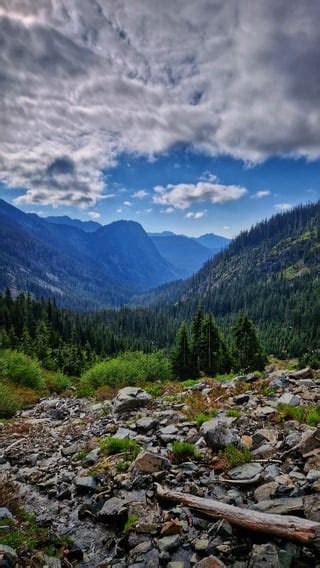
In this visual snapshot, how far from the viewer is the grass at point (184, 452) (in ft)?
31.9

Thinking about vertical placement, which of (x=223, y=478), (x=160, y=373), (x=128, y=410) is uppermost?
(x=223, y=478)

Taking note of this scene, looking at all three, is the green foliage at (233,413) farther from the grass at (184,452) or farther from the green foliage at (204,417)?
the grass at (184,452)

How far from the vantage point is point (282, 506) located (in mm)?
6680

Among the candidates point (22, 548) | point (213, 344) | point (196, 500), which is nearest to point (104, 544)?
point (22, 548)

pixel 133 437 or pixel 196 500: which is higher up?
pixel 196 500

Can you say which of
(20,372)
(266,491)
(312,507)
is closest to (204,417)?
(266,491)

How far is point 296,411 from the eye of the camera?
11320 mm

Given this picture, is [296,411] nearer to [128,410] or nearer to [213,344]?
[128,410]

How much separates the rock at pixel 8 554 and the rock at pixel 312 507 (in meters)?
5.84

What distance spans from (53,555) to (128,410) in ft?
34.0

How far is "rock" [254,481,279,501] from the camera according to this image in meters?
7.28

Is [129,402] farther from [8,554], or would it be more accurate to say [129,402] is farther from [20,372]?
[20,372]

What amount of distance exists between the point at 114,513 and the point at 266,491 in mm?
3737

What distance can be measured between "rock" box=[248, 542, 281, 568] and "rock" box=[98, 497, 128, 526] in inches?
132
